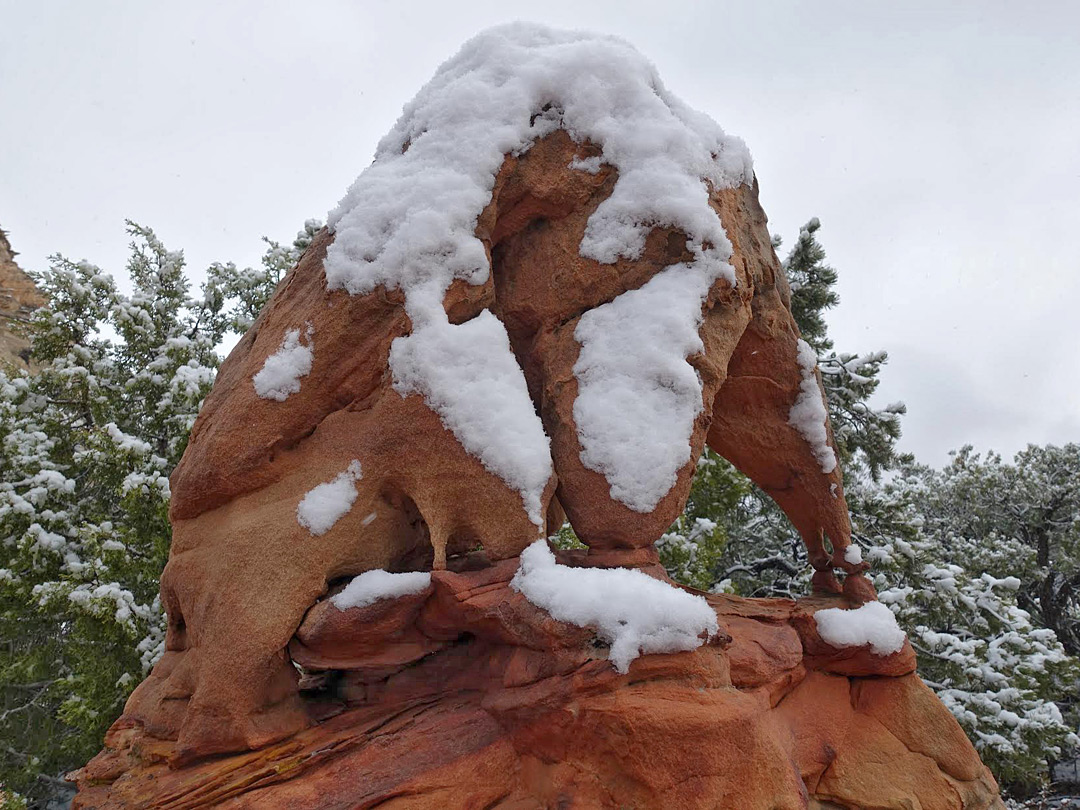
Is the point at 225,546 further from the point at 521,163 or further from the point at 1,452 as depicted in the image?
the point at 1,452

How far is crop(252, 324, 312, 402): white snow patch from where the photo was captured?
322 centimetres

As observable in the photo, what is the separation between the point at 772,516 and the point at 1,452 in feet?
32.8

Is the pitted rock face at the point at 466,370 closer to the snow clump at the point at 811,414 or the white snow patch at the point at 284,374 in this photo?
the white snow patch at the point at 284,374

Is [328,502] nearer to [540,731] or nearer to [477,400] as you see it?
[477,400]

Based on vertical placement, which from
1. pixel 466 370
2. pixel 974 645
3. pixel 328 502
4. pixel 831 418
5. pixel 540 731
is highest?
pixel 831 418

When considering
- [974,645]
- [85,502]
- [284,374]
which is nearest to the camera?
[284,374]

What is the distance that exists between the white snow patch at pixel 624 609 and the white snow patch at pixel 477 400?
37cm

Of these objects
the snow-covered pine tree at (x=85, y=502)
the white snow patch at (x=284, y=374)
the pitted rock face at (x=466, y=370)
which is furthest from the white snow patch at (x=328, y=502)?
the snow-covered pine tree at (x=85, y=502)

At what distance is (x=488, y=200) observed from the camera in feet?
10.7

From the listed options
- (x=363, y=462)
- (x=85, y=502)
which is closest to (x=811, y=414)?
(x=363, y=462)

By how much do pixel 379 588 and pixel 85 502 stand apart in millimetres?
6281

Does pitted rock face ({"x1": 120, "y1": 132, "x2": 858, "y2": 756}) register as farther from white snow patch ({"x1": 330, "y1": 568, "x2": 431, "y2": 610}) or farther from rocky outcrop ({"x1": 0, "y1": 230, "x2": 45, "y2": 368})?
rocky outcrop ({"x1": 0, "y1": 230, "x2": 45, "y2": 368})

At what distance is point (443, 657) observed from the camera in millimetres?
3180

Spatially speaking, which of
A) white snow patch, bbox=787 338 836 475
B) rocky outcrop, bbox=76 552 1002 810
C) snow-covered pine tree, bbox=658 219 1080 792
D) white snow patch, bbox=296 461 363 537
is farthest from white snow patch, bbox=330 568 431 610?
snow-covered pine tree, bbox=658 219 1080 792
